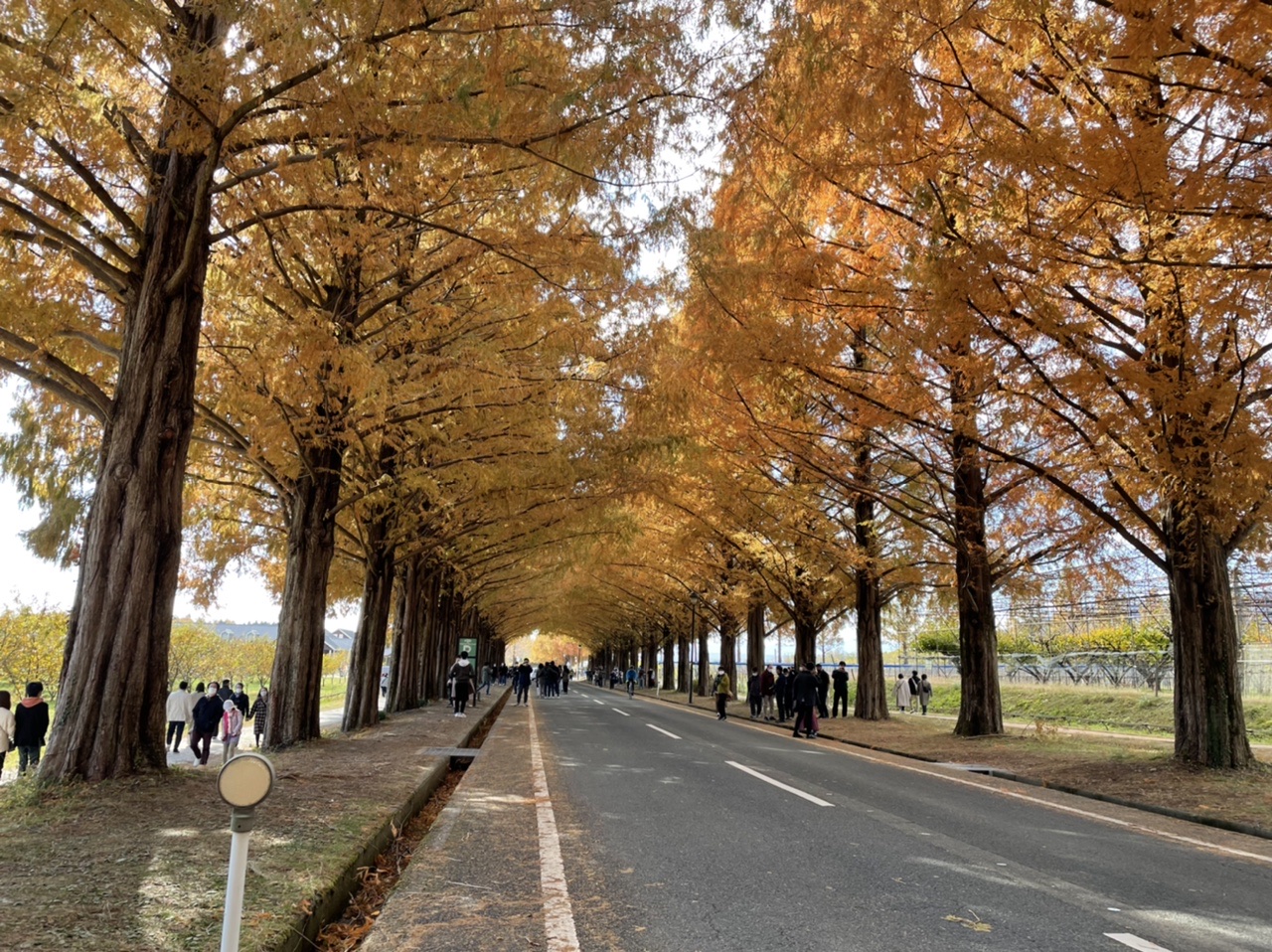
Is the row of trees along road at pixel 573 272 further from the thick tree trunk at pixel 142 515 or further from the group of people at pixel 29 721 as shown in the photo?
the group of people at pixel 29 721

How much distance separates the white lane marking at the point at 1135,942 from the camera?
4051 millimetres

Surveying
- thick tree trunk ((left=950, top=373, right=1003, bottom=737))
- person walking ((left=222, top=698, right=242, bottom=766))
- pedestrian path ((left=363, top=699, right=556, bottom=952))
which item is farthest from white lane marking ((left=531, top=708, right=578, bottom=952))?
person walking ((left=222, top=698, right=242, bottom=766))

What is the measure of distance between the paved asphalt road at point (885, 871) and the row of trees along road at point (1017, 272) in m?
4.32

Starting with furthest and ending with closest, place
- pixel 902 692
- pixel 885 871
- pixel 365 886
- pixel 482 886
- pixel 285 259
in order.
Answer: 1. pixel 902 692
2. pixel 285 259
3. pixel 885 871
4. pixel 365 886
5. pixel 482 886

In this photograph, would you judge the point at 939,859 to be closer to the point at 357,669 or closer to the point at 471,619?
the point at 357,669

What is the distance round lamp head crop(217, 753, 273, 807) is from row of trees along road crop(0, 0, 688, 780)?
13.2 ft

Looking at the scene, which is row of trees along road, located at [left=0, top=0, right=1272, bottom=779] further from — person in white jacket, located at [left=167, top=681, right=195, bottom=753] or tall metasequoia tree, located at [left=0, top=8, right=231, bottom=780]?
person in white jacket, located at [left=167, top=681, right=195, bottom=753]

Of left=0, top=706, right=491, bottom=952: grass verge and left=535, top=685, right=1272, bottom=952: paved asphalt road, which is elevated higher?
left=0, top=706, right=491, bottom=952: grass verge

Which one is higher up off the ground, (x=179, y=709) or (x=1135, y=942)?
(x=1135, y=942)

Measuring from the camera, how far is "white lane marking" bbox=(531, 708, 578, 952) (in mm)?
4070

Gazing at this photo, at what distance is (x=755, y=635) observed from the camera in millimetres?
32094

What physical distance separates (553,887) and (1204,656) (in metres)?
10.2

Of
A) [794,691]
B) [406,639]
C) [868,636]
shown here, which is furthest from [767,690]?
[406,639]

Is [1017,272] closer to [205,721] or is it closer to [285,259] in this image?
[285,259]
